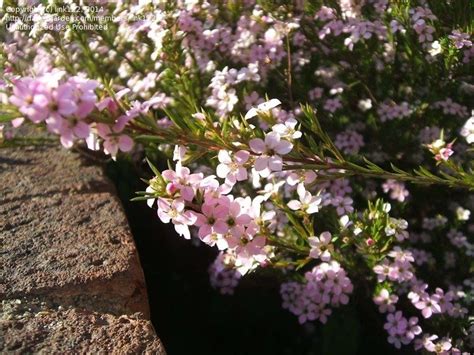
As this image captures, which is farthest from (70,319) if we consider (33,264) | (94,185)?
(94,185)

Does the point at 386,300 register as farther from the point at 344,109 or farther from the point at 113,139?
the point at 113,139

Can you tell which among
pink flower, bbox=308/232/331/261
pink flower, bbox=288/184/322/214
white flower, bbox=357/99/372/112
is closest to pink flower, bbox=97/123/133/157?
pink flower, bbox=288/184/322/214

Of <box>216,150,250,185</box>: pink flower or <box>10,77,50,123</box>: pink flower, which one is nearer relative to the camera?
<box>10,77,50,123</box>: pink flower

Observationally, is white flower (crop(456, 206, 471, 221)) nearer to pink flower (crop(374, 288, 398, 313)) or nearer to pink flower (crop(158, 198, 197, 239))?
pink flower (crop(374, 288, 398, 313))

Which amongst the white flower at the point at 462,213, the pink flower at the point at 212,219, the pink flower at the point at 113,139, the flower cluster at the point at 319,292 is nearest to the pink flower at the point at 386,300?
the flower cluster at the point at 319,292

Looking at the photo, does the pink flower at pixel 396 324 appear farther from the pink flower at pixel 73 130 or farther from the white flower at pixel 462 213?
the pink flower at pixel 73 130
